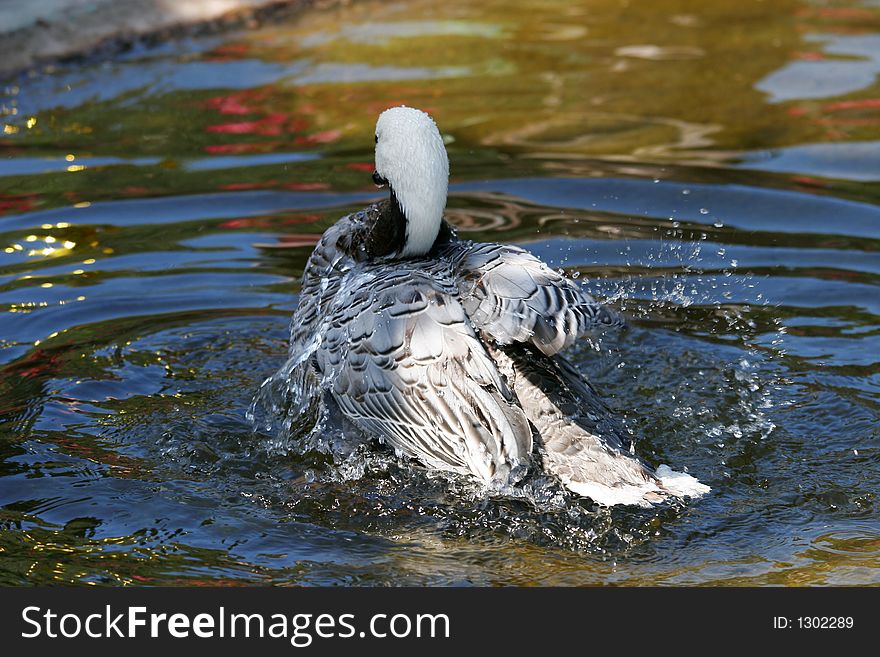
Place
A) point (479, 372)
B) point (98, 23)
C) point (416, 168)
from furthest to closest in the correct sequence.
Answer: point (98, 23), point (416, 168), point (479, 372)

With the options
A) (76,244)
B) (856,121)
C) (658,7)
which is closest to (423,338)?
(76,244)

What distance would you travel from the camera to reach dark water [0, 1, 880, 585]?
4453 millimetres

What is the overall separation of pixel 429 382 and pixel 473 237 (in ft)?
9.15

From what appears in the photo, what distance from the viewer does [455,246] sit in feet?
17.4

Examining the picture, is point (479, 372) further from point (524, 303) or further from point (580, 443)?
point (580, 443)

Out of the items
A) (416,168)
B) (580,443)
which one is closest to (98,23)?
(416,168)

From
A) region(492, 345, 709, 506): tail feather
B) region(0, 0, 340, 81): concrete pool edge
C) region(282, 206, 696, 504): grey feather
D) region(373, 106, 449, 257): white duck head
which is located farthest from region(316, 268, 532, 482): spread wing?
region(0, 0, 340, 81): concrete pool edge

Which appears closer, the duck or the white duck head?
the duck

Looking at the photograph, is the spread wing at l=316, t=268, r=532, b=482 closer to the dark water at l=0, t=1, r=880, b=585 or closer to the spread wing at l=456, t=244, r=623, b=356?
the spread wing at l=456, t=244, r=623, b=356

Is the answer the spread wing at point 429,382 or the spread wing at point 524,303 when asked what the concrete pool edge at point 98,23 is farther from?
the spread wing at point 524,303

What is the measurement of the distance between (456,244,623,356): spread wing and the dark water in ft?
2.18

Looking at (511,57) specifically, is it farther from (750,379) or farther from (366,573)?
(366,573)

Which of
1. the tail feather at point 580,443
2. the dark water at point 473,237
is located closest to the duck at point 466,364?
the tail feather at point 580,443

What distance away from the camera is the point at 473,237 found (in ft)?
23.9
